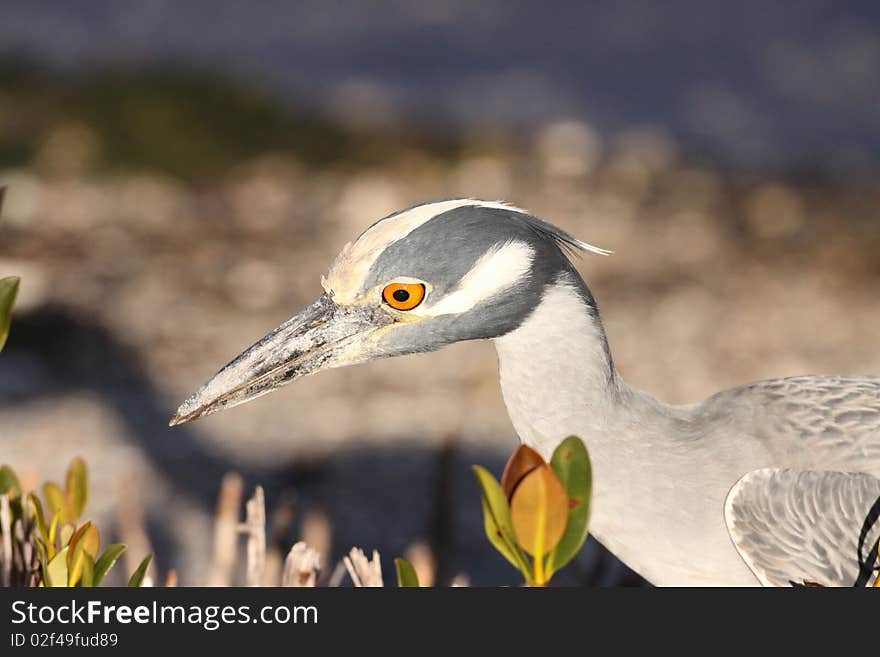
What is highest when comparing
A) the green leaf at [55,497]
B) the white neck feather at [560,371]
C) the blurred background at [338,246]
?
the blurred background at [338,246]

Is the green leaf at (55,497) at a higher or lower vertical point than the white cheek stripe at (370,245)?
lower

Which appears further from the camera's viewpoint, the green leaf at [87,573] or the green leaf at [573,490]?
the green leaf at [87,573]

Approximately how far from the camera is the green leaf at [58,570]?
1.93m

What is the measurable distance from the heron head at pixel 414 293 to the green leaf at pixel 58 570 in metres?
0.46

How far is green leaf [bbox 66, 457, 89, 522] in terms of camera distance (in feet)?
7.54

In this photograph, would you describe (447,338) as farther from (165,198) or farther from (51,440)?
(165,198)

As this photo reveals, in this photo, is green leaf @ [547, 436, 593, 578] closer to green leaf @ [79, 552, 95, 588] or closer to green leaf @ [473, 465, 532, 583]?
green leaf @ [473, 465, 532, 583]

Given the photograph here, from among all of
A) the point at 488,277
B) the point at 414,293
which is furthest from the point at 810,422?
the point at 414,293

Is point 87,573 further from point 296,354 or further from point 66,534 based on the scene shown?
point 296,354

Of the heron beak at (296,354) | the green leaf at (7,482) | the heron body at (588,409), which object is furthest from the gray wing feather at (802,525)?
the green leaf at (7,482)

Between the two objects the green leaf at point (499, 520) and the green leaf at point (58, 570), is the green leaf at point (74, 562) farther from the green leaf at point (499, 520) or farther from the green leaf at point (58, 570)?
the green leaf at point (499, 520)

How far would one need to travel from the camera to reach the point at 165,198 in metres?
6.86

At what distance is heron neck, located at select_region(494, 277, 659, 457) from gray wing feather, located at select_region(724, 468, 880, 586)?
33 centimetres

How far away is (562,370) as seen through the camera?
93.1 inches
